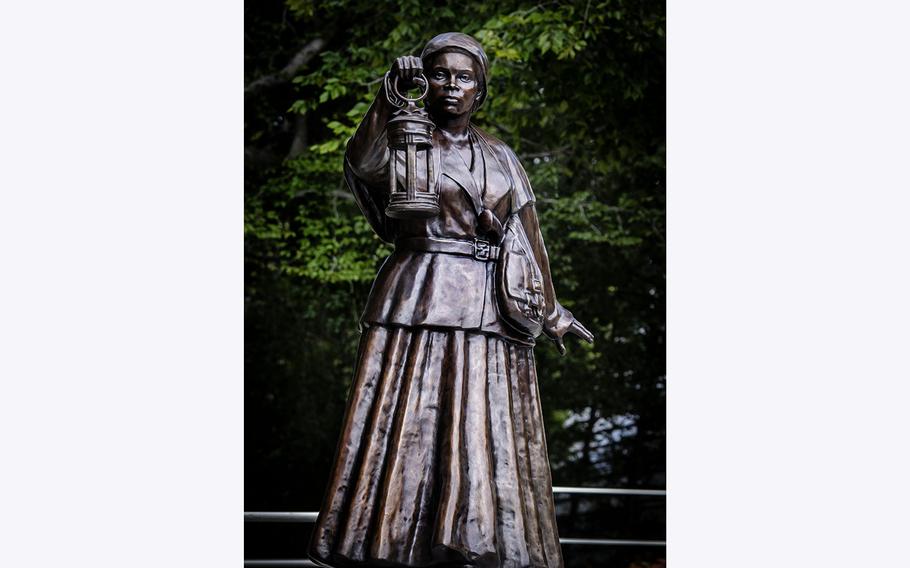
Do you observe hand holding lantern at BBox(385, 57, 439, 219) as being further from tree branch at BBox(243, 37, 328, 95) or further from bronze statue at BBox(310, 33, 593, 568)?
tree branch at BBox(243, 37, 328, 95)

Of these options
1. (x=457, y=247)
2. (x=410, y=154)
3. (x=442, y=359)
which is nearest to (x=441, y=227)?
(x=457, y=247)

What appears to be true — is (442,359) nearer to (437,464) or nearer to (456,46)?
(437,464)

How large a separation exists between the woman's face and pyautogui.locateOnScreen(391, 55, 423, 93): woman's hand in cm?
18

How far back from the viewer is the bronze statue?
460 centimetres

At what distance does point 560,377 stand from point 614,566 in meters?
1.81

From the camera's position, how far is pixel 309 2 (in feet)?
34.9

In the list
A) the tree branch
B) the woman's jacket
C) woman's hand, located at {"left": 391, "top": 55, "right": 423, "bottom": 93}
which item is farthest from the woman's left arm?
the tree branch

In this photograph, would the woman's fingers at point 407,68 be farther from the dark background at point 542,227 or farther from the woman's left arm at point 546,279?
the dark background at point 542,227

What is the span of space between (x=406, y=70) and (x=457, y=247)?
0.74 metres

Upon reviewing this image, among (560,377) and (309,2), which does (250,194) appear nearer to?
(309,2)

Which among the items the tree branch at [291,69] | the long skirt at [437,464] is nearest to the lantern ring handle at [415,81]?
the long skirt at [437,464]

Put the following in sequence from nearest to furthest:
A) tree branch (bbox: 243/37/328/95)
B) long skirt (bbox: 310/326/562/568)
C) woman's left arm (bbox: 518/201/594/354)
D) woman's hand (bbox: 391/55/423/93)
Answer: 1. long skirt (bbox: 310/326/562/568)
2. woman's hand (bbox: 391/55/423/93)
3. woman's left arm (bbox: 518/201/594/354)
4. tree branch (bbox: 243/37/328/95)

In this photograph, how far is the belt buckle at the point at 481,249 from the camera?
4.89 meters

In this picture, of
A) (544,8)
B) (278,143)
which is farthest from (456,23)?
(278,143)
